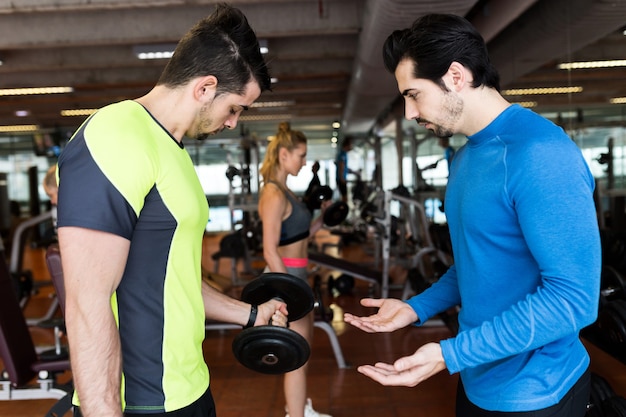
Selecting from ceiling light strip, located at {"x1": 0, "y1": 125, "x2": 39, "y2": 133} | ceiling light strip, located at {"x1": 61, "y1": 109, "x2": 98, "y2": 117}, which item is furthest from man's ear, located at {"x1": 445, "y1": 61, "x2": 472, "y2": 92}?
ceiling light strip, located at {"x1": 0, "y1": 125, "x2": 39, "y2": 133}

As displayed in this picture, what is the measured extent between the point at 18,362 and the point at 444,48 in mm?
2067

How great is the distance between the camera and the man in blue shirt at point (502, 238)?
88 cm

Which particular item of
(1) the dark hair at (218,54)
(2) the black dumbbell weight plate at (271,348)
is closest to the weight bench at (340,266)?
(2) the black dumbbell weight plate at (271,348)

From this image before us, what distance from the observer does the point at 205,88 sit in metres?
1.07

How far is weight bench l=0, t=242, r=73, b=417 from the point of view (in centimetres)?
226

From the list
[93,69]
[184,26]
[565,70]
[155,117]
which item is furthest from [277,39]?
[155,117]

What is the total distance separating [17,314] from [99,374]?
1.69 metres

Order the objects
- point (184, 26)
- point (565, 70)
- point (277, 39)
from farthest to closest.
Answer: point (277, 39) → point (184, 26) → point (565, 70)

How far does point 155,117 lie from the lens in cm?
104

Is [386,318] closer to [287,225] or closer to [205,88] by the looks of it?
[205,88]

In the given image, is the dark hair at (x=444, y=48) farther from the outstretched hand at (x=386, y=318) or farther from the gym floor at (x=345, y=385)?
the gym floor at (x=345, y=385)

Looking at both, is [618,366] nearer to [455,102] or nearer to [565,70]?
[565,70]

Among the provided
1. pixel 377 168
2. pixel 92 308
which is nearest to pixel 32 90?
pixel 377 168

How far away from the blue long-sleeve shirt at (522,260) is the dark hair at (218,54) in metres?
0.44
